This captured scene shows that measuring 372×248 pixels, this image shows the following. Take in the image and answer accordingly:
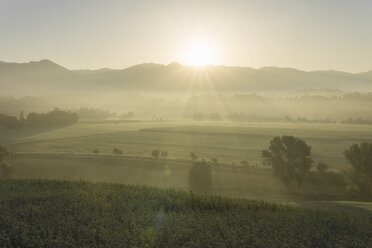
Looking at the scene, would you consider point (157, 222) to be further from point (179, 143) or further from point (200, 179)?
point (179, 143)

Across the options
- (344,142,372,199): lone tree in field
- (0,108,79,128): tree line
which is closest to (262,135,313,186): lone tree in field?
(344,142,372,199): lone tree in field

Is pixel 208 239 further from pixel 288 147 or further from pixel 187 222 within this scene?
pixel 288 147

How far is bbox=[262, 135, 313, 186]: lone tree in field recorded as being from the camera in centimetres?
4772

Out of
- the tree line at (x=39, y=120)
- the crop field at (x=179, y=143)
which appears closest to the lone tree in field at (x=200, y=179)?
the crop field at (x=179, y=143)


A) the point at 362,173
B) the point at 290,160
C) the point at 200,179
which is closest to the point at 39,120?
the point at 200,179

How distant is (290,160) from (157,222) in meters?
36.7

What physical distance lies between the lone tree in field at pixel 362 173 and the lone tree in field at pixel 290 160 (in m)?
6.32

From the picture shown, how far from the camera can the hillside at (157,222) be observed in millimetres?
14977

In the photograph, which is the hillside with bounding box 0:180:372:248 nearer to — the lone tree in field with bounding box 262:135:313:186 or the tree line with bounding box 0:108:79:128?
the lone tree in field with bounding box 262:135:313:186

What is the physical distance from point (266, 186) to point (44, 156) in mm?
49663

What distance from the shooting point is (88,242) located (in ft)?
48.3

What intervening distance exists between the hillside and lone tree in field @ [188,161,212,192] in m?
24.7

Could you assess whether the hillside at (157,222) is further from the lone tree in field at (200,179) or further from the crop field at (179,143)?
the crop field at (179,143)

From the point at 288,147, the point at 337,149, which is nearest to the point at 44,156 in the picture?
the point at 288,147
